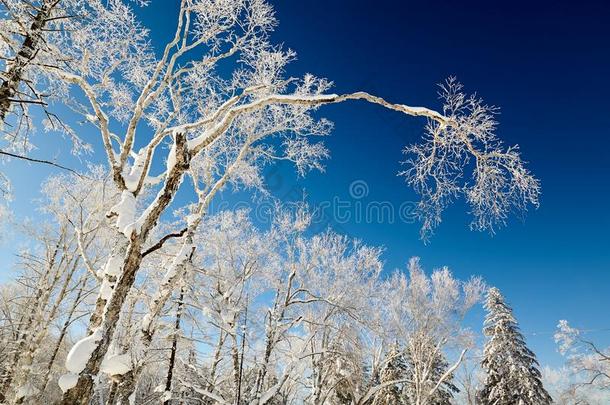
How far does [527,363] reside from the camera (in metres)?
A: 22.6

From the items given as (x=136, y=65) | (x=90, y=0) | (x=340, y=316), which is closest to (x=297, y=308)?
(x=340, y=316)

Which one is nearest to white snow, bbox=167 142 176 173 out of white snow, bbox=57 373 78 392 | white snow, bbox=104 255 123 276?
white snow, bbox=104 255 123 276

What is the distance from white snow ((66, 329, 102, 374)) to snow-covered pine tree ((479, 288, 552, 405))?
24.4m

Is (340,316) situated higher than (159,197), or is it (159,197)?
(340,316)

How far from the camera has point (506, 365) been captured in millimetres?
22531

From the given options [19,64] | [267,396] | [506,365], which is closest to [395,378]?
[506,365]

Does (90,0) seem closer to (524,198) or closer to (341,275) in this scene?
(524,198)

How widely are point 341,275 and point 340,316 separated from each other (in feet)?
7.64

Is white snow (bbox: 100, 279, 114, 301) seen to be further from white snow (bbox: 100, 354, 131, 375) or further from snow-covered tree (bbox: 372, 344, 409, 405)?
snow-covered tree (bbox: 372, 344, 409, 405)

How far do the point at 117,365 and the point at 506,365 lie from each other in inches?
992

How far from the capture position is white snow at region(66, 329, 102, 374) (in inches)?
156

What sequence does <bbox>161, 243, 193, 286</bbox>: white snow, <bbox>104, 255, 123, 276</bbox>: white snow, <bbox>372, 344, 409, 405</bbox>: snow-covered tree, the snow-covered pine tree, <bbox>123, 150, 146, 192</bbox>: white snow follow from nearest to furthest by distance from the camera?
<bbox>104, 255, 123, 276</bbox>: white snow < <bbox>123, 150, 146, 192</bbox>: white snow < <bbox>161, 243, 193, 286</bbox>: white snow < the snow-covered pine tree < <bbox>372, 344, 409, 405</bbox>: snow-covered tree

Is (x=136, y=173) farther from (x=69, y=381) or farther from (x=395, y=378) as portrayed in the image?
(x=395, y=378)

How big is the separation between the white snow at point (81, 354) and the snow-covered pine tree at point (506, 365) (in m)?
24.4
